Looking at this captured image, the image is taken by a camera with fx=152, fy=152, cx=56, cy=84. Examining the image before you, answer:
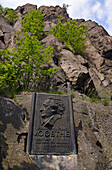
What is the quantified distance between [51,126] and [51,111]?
52 centimetres

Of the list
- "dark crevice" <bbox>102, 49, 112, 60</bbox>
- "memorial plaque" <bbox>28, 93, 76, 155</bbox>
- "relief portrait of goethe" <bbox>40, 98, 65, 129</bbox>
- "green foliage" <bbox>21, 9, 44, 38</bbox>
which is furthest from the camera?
"dark crevice" <bbox>102, 49, 112, 60</bbox>

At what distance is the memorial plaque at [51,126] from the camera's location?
4.69 meters

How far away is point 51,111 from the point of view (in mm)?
5312

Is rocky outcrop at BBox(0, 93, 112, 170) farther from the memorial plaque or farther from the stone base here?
the memorial plaque

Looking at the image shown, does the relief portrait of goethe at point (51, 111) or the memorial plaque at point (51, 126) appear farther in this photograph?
the relief portrait of goethe at point (51, 111)

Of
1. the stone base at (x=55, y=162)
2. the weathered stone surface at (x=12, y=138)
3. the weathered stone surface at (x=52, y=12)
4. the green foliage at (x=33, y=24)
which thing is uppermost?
the weathered stone surface at (x=52, y=12)

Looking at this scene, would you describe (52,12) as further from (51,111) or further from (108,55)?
(51,111)

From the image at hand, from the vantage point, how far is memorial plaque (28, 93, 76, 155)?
4.69m

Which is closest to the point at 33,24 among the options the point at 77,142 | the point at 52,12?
the point at 52,12

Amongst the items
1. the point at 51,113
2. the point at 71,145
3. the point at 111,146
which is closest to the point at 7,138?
the point at 51,113

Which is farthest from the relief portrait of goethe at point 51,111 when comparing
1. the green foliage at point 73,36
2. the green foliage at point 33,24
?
the green foliage at point 33,24

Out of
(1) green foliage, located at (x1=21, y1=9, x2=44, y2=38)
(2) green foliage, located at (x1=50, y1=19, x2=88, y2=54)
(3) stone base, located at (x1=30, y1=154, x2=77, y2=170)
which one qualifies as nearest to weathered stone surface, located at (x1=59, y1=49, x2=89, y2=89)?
(2) green foliage, located at (x1=50, y1=19, x2=88, y2=54)

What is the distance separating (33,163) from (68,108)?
2130 mm

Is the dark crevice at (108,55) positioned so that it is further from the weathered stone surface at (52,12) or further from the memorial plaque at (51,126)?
the memorial plaque at (51,126)
